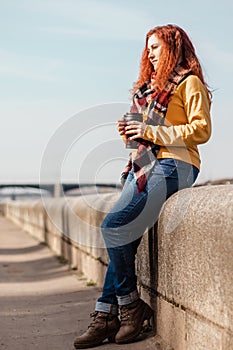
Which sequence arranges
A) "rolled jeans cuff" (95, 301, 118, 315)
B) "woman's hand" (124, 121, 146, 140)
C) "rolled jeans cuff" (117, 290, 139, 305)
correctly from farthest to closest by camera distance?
1. "rolled jeans cuff" (95, 301, 118, 315)
2. "rolled jeans cuff" (117, 290, 139, 305)
3. "woman's hand" (124, 121, 146, 140)

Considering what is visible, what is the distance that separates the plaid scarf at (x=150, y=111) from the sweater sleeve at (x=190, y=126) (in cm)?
7

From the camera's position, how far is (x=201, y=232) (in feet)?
12.7

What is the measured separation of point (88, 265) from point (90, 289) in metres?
0.86

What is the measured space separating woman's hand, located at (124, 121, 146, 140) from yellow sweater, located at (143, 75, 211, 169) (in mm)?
30

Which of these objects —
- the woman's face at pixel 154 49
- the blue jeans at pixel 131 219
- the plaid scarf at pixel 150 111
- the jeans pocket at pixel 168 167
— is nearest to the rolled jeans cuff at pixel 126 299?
the blue jeans at pixel 131 219

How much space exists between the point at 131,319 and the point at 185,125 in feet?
4.10

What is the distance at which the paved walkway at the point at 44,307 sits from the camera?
5.34 meters

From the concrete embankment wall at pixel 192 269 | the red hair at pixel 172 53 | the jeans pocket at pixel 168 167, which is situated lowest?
the concrete embankment wall at pixel 192 269

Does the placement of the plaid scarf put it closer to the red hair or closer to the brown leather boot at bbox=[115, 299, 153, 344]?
the red hair

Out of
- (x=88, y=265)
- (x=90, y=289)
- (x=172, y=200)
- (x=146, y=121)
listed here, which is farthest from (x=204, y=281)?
(x=88, y=265)

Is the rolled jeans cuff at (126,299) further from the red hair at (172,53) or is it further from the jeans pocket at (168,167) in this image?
the red hair at (172,53)

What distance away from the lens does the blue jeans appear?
4551mm

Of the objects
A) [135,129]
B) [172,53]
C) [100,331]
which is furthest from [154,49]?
[100,331]

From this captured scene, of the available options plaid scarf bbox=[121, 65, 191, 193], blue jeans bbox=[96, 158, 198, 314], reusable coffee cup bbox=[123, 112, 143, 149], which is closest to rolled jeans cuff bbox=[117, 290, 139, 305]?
blue jeans bbox=[96, 158, 198, 314]
